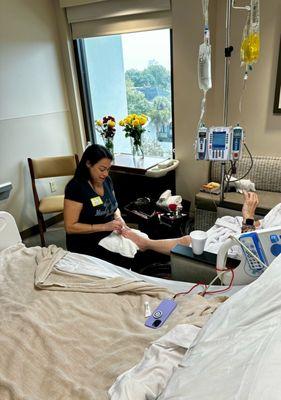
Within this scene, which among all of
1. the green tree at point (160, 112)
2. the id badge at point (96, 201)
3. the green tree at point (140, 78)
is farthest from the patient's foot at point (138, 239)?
the green tree at point (140, 78)

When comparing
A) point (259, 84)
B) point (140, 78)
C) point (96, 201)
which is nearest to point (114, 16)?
point (140, 78)

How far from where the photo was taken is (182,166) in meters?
2.84

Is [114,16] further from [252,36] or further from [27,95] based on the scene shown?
[252,36]

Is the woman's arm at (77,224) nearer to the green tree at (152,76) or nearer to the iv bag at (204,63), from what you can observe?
the iv bag at (204,63)

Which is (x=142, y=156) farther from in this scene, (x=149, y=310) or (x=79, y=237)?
(x=149, y=310)

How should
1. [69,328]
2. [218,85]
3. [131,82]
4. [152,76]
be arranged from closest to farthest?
[69,328], [218,85], [152,76], [131,82]

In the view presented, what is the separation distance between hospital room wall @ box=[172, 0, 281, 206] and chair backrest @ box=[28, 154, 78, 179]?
Result: 1.07 metres

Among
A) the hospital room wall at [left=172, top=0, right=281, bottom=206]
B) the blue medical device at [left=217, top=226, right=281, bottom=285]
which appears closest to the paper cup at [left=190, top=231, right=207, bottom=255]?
the blue medical device at [left=217, top=226, right=281, bottom=285]

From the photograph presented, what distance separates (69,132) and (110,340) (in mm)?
2658

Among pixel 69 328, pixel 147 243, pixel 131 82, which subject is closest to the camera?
pixel 69 328

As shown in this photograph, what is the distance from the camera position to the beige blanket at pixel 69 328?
0.91m

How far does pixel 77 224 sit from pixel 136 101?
1.80 meters

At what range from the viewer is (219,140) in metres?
1.70

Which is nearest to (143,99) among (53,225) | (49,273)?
(53,225)
